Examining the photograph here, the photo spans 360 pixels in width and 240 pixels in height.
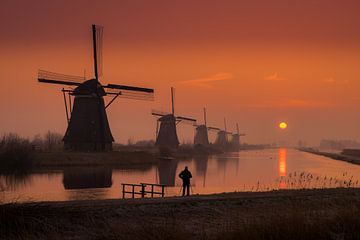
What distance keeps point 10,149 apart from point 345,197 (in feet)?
121

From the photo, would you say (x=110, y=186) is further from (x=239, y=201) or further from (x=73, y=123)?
(x=73, y=123)

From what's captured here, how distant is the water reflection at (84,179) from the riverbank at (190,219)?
17047 millimetres

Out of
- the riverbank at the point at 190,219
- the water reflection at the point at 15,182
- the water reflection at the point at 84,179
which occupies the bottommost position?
the water reflection at the point at 84,179

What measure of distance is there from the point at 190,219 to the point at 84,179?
1000 inches

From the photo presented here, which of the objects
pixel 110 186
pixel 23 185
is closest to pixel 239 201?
pixel 110 186

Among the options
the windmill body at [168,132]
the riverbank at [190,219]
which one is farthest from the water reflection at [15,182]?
the windmill body at [168,132]

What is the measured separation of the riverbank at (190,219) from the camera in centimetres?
1105

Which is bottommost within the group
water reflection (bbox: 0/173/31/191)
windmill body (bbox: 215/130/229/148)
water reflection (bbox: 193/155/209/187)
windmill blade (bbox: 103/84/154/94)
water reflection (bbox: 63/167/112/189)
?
water reflection (bbox: 193/155/209/187)

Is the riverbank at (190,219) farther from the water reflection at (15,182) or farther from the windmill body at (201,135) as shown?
the windmill body at (201,135)

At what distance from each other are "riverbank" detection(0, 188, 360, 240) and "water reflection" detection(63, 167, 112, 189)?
55.9 feet

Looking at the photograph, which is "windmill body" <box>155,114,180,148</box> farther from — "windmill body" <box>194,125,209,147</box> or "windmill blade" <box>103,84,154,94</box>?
"windmill body" <box>194,125,209,147</box>

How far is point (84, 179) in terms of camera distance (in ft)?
132

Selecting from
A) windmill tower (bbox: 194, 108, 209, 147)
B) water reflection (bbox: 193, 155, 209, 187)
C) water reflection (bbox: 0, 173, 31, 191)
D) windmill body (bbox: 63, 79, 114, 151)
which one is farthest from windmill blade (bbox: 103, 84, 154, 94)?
windmill tower (bbox: 194, 108, 209, 147)

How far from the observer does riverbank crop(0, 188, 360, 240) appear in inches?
435
